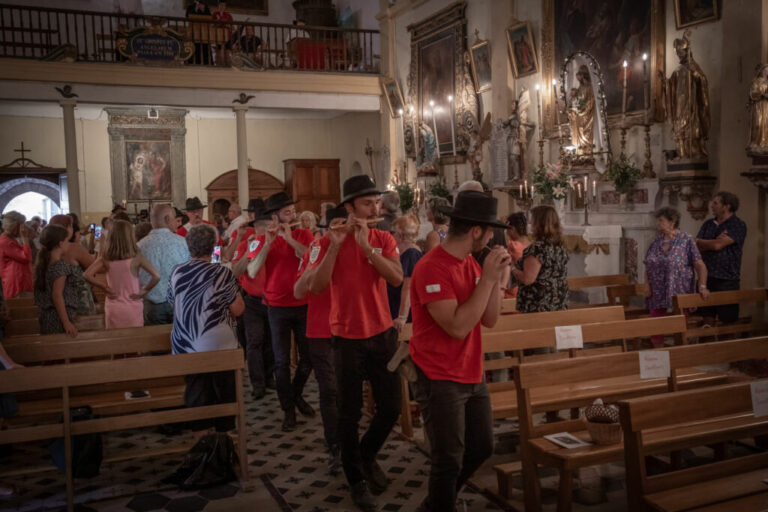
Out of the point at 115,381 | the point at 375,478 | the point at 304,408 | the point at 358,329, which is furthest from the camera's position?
the point at 304,408

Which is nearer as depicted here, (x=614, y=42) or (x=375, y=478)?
(x=375, y=478)

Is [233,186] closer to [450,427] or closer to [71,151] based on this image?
[71,151]

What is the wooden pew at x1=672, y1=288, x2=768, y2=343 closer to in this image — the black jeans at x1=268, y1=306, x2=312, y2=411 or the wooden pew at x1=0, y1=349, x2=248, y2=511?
the black jeans at x1=268, y1=306, x2=312, y2=411

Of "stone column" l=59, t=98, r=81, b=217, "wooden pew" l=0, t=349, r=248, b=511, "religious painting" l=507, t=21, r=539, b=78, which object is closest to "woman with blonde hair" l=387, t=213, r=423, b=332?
"wooden pew" l=0, t=349, r=248, b=511

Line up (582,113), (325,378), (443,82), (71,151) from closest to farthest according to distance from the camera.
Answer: (325,378)
(582,113)
(71,151)
(443,82)

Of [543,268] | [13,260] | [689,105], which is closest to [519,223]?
[543,268]

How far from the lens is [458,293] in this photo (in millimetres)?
2984

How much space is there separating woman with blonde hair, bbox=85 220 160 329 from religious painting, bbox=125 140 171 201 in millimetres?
13193

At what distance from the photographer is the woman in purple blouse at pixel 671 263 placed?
6.15 meters

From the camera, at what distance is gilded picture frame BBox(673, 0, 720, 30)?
26.7ft

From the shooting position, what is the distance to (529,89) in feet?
38.8

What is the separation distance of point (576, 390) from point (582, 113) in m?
6.64

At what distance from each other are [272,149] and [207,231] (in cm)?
1646

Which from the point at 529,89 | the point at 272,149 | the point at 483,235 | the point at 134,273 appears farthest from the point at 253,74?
the point at 483,235
